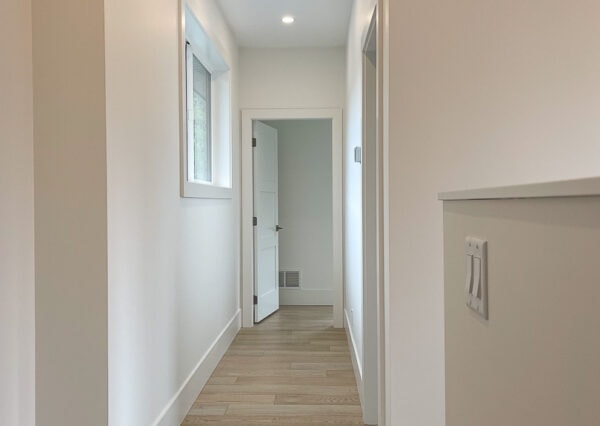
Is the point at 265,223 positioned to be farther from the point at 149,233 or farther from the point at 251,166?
the point at 149,233

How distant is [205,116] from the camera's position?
396 cm

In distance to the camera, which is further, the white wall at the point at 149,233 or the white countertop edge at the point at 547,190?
the white wall at the point at 149,233

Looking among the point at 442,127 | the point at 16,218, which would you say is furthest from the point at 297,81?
the point at 16,218

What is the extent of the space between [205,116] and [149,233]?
2010 millimetres

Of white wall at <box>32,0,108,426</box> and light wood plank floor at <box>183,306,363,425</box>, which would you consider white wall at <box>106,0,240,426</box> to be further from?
light wood plank floor at <box>183,306,363,425</box>

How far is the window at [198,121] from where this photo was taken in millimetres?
3338

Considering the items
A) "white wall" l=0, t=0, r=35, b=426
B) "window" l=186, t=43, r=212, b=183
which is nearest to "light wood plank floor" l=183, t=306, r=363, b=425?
"white wall" l=0, t=0, r=35, b=426

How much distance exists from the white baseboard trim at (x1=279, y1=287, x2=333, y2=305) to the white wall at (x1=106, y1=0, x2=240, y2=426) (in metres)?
2.56

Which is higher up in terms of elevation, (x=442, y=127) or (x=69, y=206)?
(x=442, y=127)

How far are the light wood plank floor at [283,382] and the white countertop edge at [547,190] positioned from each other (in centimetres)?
213

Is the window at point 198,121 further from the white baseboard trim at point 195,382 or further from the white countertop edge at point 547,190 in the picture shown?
the white countertop edge at point 547,190

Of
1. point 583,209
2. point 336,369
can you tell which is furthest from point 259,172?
Result: point 583,209

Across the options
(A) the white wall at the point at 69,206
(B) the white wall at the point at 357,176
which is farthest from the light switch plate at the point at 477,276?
(B) the white wall at the point at 357,176

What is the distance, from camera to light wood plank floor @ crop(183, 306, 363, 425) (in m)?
A: 2.71
